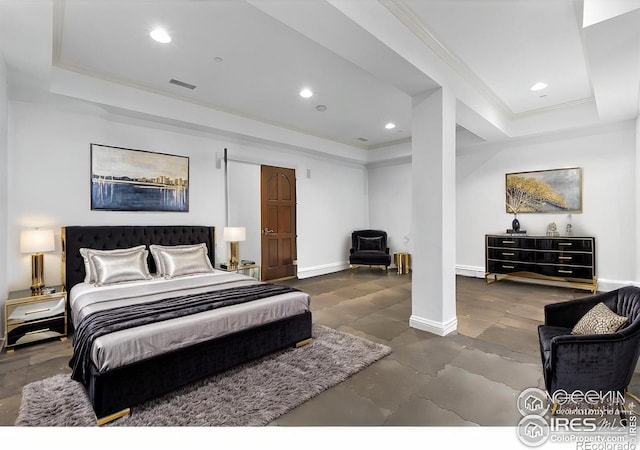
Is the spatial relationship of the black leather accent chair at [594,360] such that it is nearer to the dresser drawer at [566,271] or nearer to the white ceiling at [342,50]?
the white ceiling at [342,50]

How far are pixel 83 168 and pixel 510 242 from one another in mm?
6846

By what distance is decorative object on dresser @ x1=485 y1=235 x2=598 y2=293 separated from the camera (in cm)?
491

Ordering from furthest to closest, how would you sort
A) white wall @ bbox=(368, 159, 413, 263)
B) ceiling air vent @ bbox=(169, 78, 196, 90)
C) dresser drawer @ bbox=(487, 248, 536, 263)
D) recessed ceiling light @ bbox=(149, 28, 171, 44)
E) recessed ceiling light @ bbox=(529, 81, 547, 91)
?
white wall @ bbox=(368, 159, 413, 263)
dresser drawer @ bbox=(487, 248, 536, 263)
recessed ceiling light @ bbox=(529, 81, 547, 91)
ceiling air vent @ bbox=(169, 78, 196, 90)
recessed ceiling light @ bbox=(149, 28, 171, 44)

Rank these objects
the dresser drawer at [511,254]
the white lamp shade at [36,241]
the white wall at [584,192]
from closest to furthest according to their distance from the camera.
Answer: the white lamp shade at [36,241] < the white wall at [584,192] < the dresser drawer at [511,254]

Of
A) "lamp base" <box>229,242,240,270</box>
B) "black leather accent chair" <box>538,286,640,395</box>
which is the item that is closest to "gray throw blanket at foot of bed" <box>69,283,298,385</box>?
"lamp base" <box>229,242,240,270</box>

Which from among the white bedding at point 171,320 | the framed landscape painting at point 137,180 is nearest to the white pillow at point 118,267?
the white bedding at point 171,320

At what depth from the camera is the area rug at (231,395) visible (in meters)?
1.98

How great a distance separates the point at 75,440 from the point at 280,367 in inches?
76.0

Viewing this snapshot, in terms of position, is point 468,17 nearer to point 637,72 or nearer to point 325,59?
point 325,59

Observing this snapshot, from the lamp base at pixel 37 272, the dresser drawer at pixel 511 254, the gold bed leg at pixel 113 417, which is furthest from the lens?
the dresser drawer at pixel 511 254

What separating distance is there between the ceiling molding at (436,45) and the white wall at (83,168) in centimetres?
344

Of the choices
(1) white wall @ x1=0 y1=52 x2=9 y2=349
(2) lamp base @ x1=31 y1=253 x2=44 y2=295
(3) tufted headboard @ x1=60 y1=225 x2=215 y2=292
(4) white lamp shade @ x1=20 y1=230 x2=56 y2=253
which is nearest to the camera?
(1) white wall @ x1=0 y1=52 x2=9 y2=349

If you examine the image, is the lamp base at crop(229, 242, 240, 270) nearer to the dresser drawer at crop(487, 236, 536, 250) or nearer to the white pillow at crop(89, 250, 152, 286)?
the white pillow at crop(89, 250, 152, 286)

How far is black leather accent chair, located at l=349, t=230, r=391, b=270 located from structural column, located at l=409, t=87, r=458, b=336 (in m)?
3.23
